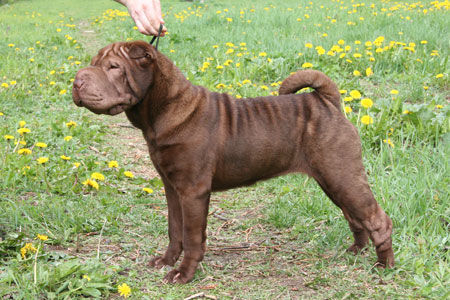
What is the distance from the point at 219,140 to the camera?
10.2 ft

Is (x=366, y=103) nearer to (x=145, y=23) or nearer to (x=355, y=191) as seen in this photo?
(x=355, y=191)

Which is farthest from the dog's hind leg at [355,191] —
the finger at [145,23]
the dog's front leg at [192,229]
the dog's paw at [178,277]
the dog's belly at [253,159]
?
the finger at [145,23]

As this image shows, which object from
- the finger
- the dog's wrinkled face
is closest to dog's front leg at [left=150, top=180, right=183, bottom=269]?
the dog's wrinkled face

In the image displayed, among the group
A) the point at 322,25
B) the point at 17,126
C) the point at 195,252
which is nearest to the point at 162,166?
the point at 195,252

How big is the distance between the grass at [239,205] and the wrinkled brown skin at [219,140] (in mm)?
278

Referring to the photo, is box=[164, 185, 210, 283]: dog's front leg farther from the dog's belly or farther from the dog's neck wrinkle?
the dog's neck wrinkle

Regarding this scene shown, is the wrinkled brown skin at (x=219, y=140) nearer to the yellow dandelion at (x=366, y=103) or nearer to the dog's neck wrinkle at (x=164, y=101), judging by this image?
the dog's neck wrinkle at (x=164, y=101)

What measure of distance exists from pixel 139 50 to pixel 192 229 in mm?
1103

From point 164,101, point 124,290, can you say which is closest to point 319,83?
point 164,101

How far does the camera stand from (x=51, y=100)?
21.9ft

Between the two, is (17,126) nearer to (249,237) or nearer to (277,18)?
(249,237)

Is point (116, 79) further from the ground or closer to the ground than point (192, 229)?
further from the ground

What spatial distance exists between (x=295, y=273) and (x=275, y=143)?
0.87 meters

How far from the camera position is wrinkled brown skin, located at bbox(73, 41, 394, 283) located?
2.93 m
